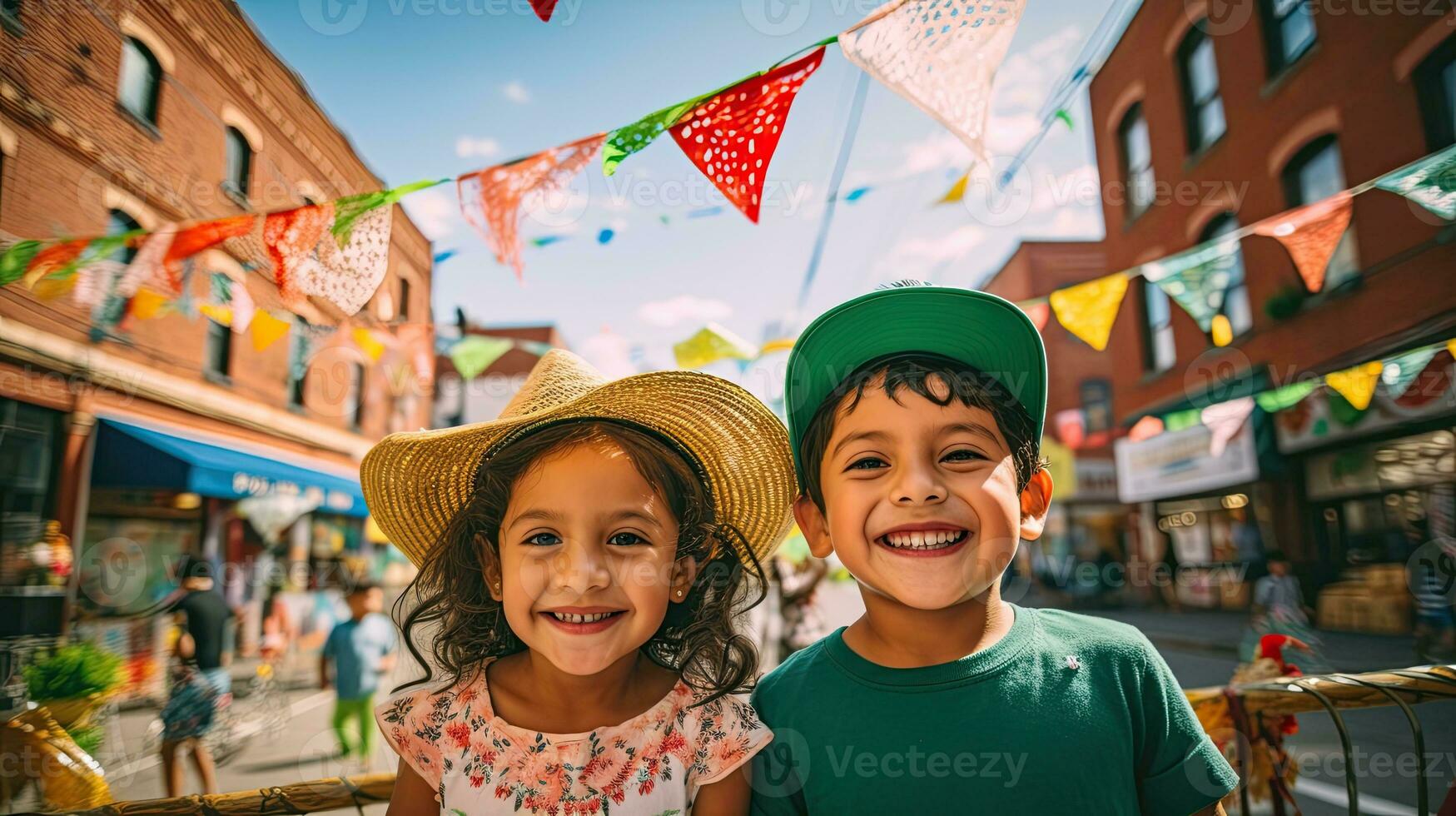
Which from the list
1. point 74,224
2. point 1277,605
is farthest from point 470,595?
point 1277,605

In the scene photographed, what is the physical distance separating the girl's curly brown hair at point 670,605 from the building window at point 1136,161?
13730mm

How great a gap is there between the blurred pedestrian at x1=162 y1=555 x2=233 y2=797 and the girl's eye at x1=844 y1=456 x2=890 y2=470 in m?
5.93

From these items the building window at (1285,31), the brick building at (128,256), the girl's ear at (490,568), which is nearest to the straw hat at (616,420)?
the girl's ear at (490,568)

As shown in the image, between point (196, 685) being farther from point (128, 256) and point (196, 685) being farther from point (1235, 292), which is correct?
point (1235, 292)

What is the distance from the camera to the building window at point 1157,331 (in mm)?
12666

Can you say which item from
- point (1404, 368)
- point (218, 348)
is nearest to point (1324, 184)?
point (1404, 368)

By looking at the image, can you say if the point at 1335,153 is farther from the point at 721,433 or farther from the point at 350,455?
the point at 350,455

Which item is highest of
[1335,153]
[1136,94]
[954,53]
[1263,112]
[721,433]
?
[1136,94]

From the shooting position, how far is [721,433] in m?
1.71

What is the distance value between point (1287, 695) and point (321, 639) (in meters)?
12.6

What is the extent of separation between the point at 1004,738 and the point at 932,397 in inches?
23.9

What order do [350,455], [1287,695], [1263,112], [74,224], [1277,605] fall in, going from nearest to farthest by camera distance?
[1287,695] < [74,224] < [1277,605] < [1263,112] < [350,455]

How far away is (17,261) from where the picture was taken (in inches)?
155

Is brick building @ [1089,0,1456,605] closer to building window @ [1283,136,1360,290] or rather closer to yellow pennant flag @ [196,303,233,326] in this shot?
building window @ [1283,136,1360,290]
